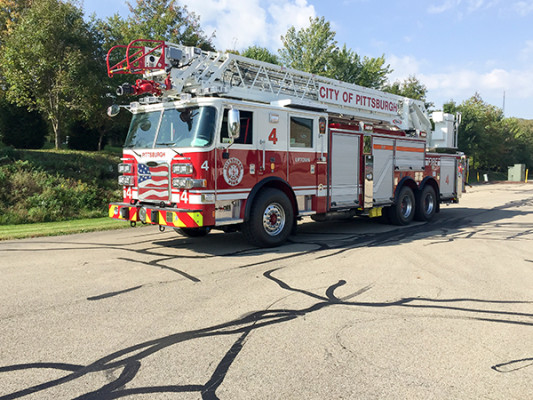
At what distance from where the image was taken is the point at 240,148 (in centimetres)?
776

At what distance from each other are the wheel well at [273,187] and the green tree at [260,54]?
29465 millimetres

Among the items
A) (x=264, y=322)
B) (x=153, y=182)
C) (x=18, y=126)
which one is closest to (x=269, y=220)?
(x=153, y=182)

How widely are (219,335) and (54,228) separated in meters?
7.76

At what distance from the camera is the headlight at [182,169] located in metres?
7.20

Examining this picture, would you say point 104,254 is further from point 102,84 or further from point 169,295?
point 102,84

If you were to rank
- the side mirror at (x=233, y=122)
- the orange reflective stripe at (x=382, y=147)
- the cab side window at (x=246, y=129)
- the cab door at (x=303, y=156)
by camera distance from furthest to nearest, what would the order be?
the orange reflective stripe at (x=382, y=147) < the cab door at (x=303, y=156) < the cab side window at (x=246, y=129) < the side mirror at (x=233, y=122)

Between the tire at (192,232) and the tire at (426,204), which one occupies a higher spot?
the tire at (426,204)

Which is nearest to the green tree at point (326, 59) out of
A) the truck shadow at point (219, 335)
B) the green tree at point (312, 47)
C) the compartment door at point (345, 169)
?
the green tree at point (312, 47)

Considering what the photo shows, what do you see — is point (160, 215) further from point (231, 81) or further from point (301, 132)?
point (301, 132)

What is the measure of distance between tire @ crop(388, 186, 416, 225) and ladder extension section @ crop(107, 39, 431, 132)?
229 centimetres

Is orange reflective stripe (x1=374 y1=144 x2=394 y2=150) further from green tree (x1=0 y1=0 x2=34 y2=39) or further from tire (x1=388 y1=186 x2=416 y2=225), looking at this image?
green tree (x1=0 y1=0 x2=34 y2=39)

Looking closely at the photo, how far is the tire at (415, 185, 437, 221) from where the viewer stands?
40.7 feet

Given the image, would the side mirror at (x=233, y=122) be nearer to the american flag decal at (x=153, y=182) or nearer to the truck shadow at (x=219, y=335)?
the american flag decal at (x=153, y=182)

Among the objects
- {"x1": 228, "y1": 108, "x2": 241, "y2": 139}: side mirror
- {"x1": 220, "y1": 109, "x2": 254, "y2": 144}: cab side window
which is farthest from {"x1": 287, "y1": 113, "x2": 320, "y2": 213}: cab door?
{"x1": 228, "y1": 108, "x2": 241, "y2": 139}: side mirror
